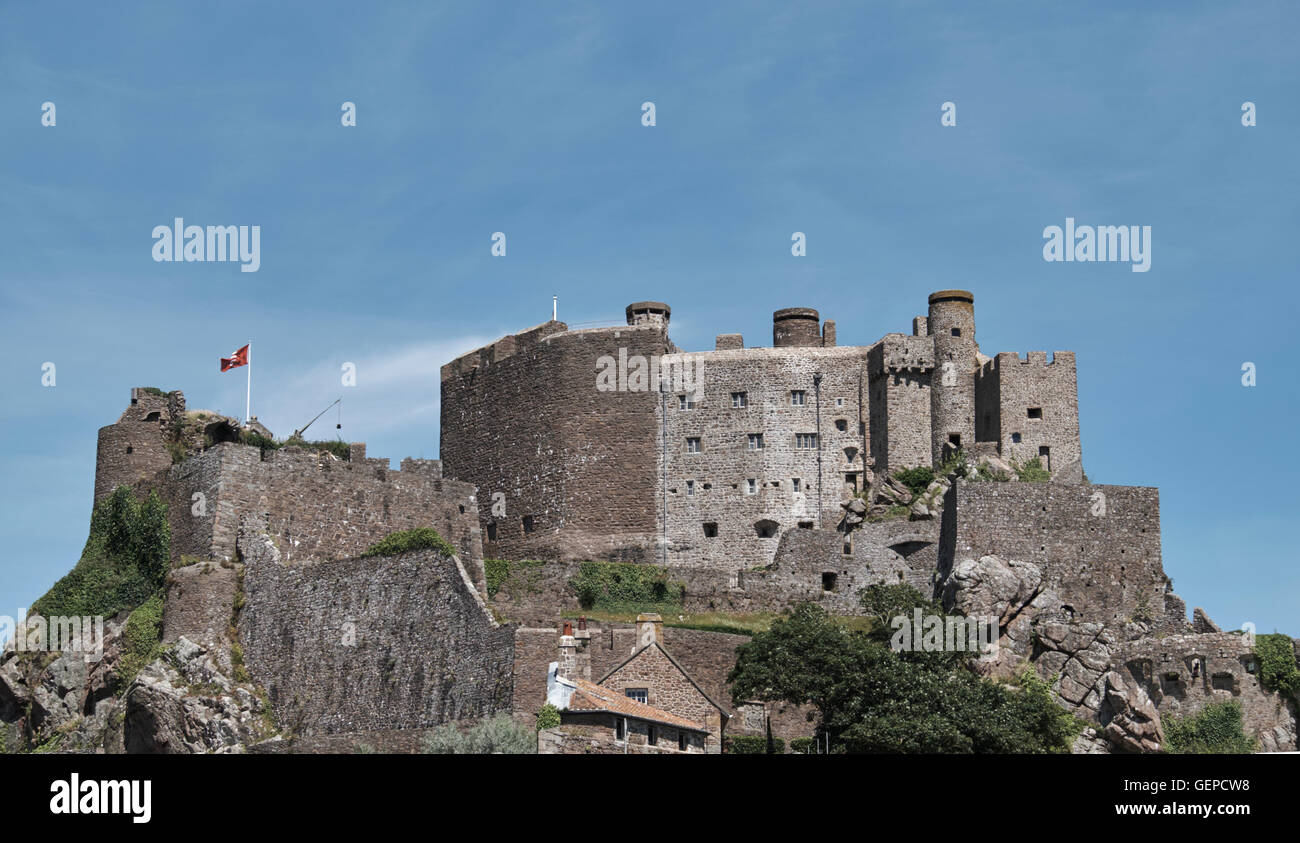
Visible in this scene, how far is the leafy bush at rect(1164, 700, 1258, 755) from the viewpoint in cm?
6394

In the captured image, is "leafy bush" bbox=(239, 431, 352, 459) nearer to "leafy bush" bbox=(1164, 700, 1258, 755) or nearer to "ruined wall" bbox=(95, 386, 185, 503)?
"ruined wall" bbox=(95, 386, 185, 503)

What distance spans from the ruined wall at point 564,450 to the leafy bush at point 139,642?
838 inches

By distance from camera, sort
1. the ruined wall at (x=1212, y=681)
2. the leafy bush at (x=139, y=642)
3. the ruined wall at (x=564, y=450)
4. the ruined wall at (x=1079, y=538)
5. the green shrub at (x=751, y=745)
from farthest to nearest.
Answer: the ruined wall at (x=564, y=450), the ruined wall at (x=1079, y=538), the leafy bush at (x=139, y=642), the ruined wall at (x=1212, y=681), the green shrub at (x=751, y=745)

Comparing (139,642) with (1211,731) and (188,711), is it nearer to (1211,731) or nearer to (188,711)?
(188,711)

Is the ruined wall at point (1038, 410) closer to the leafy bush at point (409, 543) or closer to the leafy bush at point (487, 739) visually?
the leafy bush at point (409, 543)

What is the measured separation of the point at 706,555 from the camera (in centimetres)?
8419

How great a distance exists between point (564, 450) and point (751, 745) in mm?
28435

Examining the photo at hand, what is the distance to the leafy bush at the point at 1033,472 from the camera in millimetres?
78438

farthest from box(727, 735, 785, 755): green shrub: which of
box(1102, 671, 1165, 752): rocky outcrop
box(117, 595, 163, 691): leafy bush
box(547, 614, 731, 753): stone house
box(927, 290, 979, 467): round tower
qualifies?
box(927, 290, 979, 467): round tower

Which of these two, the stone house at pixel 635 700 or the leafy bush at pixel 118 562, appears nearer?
the stone house at pixel 635 700

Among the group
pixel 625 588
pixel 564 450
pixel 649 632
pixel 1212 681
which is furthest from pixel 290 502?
pixel 1212 681

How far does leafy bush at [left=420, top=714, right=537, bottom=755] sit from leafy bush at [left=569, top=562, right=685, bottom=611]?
2106 centimetres

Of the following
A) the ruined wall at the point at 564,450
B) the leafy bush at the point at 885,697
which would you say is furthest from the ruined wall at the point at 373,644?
the ruined wall at the point at 564,450

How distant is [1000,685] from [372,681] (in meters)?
19.9
